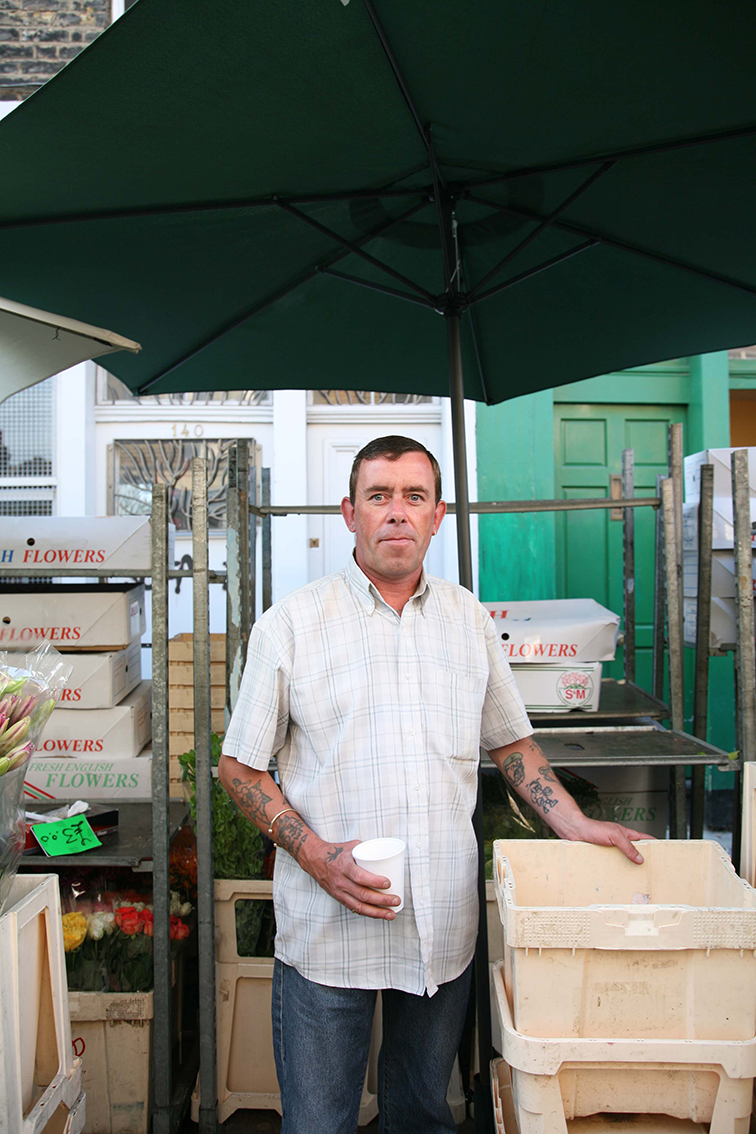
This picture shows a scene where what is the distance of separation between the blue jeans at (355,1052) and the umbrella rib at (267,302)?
1959 millimetres

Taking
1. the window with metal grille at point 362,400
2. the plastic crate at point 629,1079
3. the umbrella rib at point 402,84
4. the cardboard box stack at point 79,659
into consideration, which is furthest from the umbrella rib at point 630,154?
the window with metal grille at point 362,400

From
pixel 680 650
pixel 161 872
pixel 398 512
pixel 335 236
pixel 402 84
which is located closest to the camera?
pixel 402 84

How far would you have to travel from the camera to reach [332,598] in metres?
1.78

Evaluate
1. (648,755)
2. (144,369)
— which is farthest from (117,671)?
(648,755)

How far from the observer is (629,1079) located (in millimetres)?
1390

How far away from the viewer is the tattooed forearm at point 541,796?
1789 mm

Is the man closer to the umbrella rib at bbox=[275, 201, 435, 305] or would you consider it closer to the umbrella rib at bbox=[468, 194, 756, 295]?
the umbrella rib at bbox=[275, 201, 435, 305]

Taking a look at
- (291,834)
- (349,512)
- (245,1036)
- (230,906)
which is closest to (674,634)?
(349,512)

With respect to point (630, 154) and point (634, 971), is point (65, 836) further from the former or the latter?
point (630, 154)

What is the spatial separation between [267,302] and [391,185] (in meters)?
0.74

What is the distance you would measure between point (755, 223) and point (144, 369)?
2.09m

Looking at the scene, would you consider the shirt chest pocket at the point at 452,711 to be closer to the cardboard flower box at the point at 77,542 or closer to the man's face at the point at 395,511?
the man's face at the point at 395,511

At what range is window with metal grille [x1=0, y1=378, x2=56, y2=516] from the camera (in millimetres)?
5215

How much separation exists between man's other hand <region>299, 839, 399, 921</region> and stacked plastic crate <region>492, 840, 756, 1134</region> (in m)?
0.23
